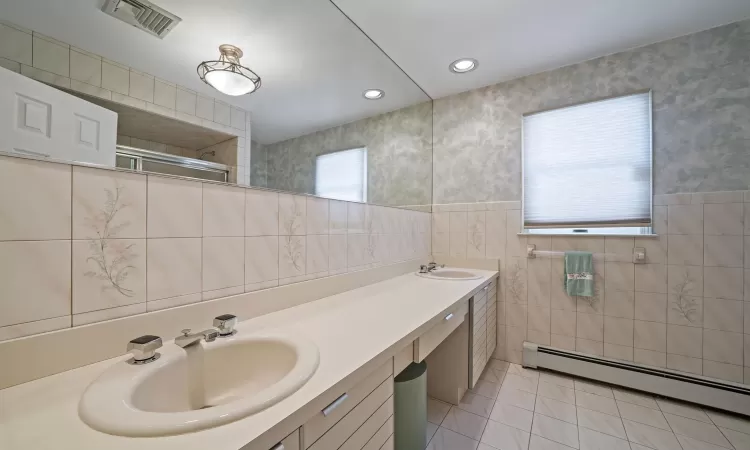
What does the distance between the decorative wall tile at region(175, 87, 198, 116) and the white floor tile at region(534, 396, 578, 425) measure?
Answer: 2.24 meters

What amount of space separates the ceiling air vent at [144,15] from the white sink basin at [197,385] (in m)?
0.90

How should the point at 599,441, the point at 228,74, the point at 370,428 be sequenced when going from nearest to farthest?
the point at 370,428
the point at 228,74
the point at 599,441

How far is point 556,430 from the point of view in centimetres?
144

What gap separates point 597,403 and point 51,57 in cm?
279

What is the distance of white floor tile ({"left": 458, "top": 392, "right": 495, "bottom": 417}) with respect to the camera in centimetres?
161

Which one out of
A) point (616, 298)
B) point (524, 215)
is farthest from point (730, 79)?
point (616, 298)

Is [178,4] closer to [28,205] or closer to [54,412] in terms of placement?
[28,205]

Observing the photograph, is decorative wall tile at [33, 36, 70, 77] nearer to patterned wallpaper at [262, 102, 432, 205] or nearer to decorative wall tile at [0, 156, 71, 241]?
decorative wall tile at [0, 156, 71, 241]

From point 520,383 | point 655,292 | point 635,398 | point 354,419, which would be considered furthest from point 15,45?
point 635,398

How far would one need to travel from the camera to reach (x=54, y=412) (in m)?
0.46

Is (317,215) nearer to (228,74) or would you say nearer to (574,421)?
(228,74)

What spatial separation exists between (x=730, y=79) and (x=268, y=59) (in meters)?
2.57

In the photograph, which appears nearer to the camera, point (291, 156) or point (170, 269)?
point (170, 269)

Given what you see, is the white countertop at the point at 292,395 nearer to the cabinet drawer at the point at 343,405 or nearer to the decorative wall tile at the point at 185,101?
the cabinet drawer at the point at 343,405
